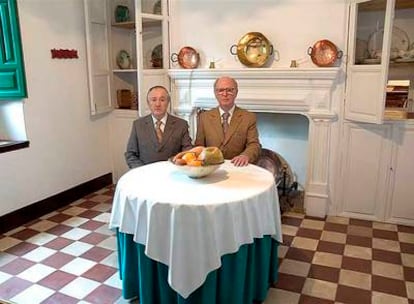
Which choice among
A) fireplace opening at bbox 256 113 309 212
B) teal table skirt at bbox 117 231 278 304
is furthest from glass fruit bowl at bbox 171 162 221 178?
fireplace opening at bbox 256 113 309 212

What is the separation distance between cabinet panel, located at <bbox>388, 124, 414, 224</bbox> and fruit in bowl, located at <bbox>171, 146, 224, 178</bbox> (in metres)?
1.94

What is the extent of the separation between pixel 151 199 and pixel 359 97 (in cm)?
223

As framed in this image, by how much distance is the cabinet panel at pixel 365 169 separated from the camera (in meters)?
3.36

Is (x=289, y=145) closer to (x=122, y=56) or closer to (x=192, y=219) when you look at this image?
(x=122, y=56)

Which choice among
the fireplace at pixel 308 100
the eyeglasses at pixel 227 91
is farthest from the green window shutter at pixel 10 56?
the eyeglasses at pixel 227 91

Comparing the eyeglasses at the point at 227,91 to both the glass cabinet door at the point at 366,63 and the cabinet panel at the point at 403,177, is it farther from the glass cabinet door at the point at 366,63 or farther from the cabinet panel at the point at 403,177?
the cabinet panel at the point at 403,177

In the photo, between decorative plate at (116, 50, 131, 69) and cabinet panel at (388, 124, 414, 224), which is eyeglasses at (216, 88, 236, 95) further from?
decorative plate at (116, 50, 131, 69)

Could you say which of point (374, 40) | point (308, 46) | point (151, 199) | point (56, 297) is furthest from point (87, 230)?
point (374, 40)

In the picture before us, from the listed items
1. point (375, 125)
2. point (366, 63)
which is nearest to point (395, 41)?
point (366, 63)

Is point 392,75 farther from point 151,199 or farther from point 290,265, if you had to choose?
point 151,199

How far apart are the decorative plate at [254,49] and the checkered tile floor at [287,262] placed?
157 centimetres

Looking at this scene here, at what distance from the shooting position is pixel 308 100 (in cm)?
349

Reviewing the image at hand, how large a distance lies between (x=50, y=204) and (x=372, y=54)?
11.3 feet

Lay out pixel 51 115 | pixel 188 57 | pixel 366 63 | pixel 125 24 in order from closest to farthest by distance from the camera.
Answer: pixel 366 63
pixel 51 115
pixel 188 57
pixel 125 24
